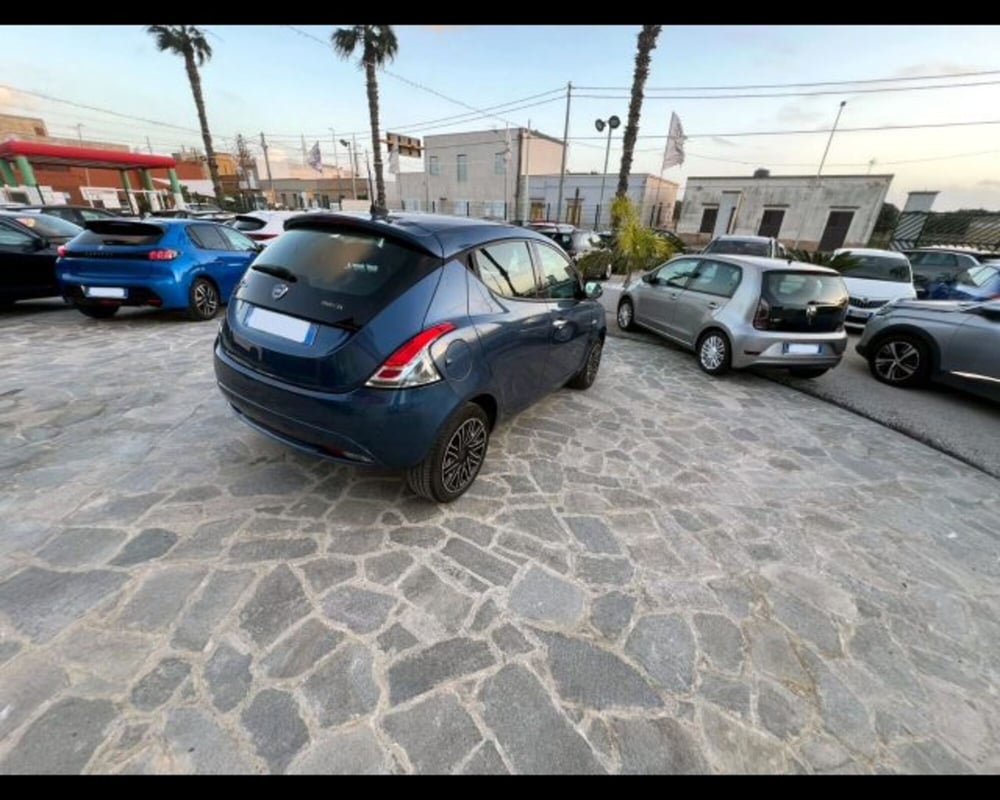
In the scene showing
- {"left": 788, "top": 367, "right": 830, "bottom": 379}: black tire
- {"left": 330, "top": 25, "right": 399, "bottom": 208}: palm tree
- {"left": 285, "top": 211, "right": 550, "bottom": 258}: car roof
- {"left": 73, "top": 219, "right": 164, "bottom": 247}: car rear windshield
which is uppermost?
{"left": 330, "top": 25, "right": 399, "bottom": 208}: palm tree

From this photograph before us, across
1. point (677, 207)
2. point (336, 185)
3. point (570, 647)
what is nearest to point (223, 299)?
point (570, 647)

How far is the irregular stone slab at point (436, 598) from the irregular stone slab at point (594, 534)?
85cm

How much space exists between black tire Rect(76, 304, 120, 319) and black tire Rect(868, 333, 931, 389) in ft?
34.6

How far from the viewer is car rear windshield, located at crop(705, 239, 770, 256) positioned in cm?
1119

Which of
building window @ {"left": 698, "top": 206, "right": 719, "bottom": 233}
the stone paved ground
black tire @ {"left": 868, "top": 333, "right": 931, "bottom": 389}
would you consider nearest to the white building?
building window @ {"left": 698, "top": 206, "right": 719, "bottom": 233}

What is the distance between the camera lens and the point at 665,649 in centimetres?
208

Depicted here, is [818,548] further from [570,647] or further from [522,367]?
[522,367]

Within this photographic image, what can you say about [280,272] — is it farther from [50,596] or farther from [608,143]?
[608,143]

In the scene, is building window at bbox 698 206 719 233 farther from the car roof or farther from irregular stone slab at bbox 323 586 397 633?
irregular stone slab at bbox 323 586 397 633

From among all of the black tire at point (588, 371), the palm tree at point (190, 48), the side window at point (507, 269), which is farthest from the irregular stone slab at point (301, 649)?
the palm tree at point (190, 48)

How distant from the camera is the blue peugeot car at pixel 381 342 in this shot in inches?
90.1

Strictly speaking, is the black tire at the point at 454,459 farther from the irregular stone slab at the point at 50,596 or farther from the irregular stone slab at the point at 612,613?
the irregular stone slab at the point at 50,596

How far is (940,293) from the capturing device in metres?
8.98
